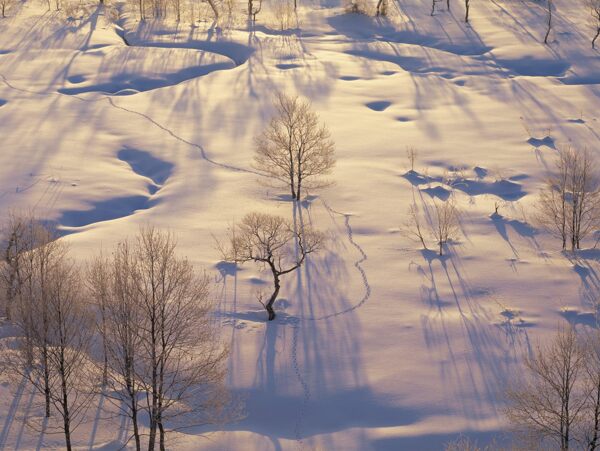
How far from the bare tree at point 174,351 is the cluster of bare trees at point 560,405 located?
27.3 feet

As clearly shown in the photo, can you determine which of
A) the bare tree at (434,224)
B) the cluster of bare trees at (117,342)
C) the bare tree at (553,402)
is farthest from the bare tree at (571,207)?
the cluster of bare trees at (117,342)

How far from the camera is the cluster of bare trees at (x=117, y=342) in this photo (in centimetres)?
2067

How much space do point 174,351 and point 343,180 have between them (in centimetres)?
1579

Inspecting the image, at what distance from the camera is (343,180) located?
38562 mm

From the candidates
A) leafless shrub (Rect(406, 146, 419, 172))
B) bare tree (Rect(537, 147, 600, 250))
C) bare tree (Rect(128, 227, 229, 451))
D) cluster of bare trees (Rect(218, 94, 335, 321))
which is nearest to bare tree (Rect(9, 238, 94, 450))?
bare tree (Rect(128, 227, 229, 451))

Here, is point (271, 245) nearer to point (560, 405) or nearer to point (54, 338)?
point (54, 338)

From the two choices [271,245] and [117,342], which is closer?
[117,342]

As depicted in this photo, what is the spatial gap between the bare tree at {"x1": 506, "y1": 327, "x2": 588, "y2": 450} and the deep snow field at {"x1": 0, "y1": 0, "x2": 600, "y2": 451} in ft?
4.07

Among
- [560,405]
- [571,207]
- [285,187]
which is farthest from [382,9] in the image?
[560,405]

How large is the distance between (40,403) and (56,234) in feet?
36.1

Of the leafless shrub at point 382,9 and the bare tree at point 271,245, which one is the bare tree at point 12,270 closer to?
the bare tree at point 271,245

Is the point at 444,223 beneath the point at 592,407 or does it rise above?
beneath

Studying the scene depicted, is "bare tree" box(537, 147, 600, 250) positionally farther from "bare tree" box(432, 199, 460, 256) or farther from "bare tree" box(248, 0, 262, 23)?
"bare tree" box(248, 0, 262, 23)

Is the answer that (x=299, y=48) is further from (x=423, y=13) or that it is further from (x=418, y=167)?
(x=418, y=167)
